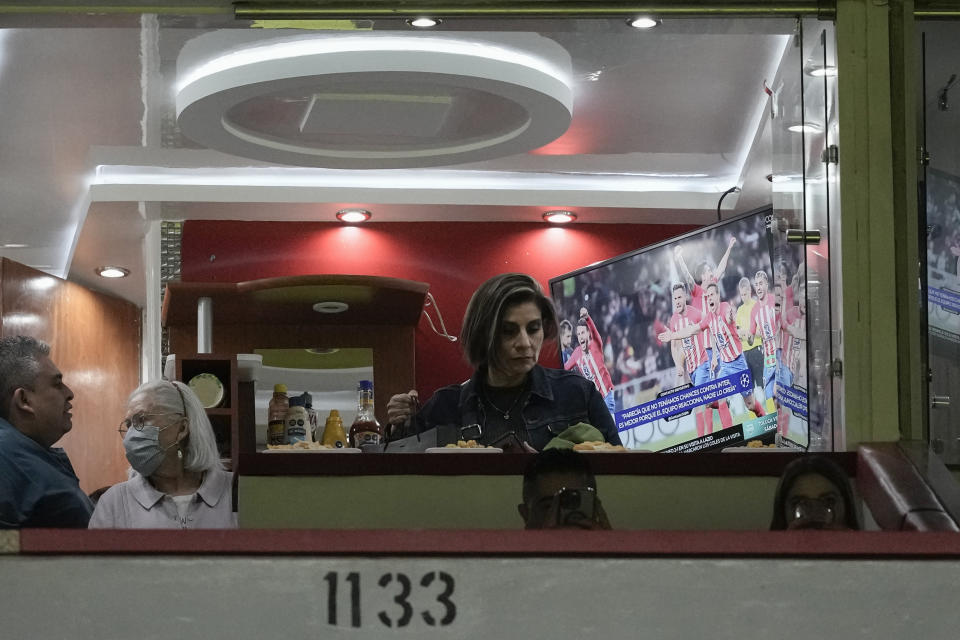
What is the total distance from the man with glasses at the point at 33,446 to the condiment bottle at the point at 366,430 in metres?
0.66

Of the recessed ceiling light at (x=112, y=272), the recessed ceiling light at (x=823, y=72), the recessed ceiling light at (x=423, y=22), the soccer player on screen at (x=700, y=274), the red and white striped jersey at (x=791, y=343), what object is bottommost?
the red and white striped jersey at (x=791, y=343)

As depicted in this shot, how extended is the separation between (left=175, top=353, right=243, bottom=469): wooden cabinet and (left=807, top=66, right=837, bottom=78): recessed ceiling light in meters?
2.28

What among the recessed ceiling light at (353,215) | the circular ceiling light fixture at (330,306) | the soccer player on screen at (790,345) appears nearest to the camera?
the soccer player on screen at (790,345)

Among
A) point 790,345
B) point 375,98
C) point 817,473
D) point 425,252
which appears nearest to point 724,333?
point 790,345

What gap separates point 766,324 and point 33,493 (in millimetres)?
2682

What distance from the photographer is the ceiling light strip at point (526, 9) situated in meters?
3.18

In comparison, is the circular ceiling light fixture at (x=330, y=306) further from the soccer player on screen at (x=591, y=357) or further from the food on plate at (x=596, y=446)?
the food on plate at (x=596, y=446)

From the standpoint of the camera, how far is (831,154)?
314 centimetres

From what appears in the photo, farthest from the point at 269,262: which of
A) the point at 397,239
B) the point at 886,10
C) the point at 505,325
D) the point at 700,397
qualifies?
the point at 886,10

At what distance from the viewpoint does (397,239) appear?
263 inches

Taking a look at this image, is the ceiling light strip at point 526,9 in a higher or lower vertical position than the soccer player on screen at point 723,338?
higher

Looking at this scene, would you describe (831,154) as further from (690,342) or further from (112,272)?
(112,272)

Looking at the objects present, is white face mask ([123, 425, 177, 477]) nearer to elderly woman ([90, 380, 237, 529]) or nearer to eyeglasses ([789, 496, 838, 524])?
elderly woman ([90, 380, 237, 529])

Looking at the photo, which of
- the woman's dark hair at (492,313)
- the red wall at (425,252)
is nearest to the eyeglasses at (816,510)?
the woman's dark hair at (492,313)
